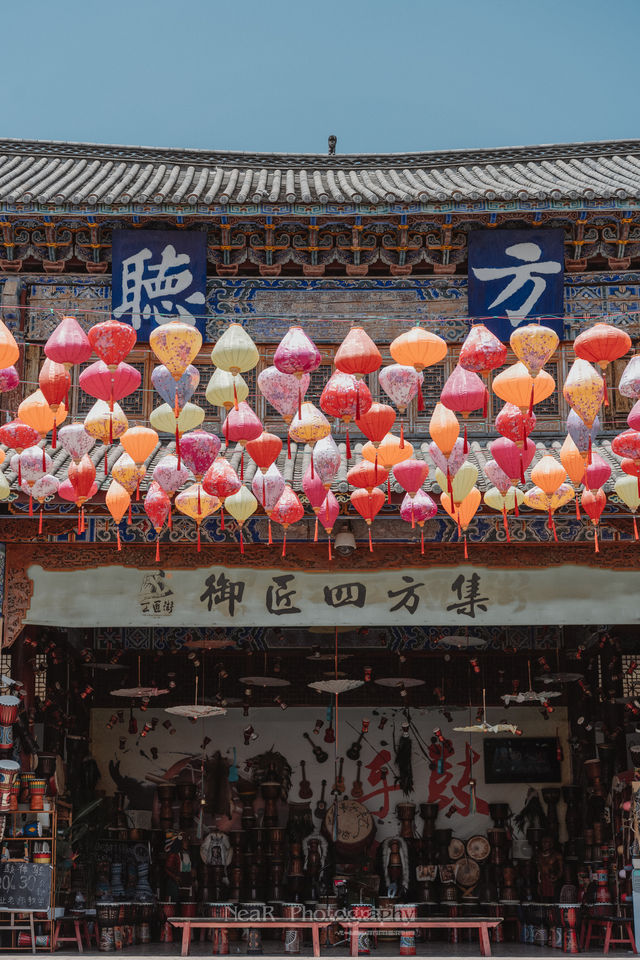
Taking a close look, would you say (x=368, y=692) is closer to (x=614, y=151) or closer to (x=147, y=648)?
(x=147, y=648)

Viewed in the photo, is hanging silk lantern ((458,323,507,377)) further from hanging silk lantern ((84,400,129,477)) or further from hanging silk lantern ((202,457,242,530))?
hanging silk lantern ((84,400,129,477))

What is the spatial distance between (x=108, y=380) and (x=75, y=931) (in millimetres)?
6701

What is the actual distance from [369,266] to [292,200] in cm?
116

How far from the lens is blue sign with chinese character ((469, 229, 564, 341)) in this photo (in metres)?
12.0

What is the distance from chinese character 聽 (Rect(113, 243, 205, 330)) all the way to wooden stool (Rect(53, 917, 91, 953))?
607 centimetres

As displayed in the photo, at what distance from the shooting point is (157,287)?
12023 millimetres

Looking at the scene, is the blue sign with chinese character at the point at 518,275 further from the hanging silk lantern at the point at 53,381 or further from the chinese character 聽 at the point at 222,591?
the hanging silk lantern at the point at 53,381

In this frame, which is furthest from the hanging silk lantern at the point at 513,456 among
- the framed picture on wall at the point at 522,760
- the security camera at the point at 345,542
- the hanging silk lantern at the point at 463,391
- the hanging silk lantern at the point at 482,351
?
the framed picture on wall at the point at 522,760

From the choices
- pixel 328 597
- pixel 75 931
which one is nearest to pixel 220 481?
pixel 328 597

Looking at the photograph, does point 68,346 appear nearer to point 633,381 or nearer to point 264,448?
point 264,448

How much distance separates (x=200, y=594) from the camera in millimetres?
11234

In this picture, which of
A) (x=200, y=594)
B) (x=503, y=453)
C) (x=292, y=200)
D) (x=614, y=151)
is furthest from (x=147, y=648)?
(x=614, y=151)

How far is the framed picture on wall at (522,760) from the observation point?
15219 mm

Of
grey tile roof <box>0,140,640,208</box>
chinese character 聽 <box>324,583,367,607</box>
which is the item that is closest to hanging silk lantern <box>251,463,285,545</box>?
chinese character 聽 <box>324,583,367,607</box>
